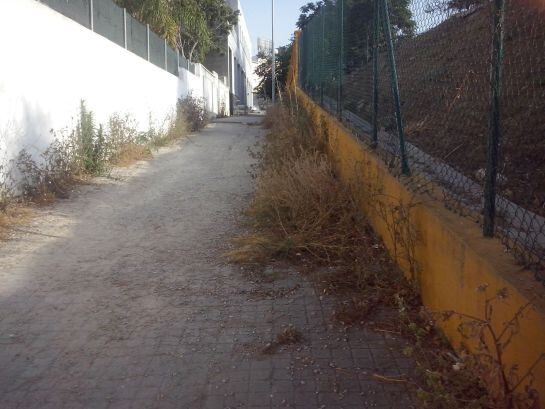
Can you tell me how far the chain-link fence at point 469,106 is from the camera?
2955 millimetres

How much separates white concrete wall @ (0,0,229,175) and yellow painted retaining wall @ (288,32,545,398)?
3926 millimetres

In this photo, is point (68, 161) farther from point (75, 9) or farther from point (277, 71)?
point (277, 71)

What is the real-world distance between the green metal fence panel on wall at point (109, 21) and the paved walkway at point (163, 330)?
198 inches

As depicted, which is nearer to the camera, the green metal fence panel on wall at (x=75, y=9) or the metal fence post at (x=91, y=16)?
the green metal fence panel on wall at (x=75, y=9)

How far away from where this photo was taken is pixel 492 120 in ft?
9.28

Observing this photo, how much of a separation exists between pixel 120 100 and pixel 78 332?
27.3ft

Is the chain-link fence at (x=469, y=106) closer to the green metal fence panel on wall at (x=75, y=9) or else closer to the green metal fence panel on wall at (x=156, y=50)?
the green metal fence panel on wall at (x=75, y=9)

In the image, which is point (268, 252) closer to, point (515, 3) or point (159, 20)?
point (515, 3)

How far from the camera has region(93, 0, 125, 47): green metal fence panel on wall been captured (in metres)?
10.2

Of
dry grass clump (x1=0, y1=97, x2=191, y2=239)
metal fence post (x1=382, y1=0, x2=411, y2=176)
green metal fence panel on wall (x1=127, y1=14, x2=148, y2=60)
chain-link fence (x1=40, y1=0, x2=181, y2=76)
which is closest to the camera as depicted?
metal fence post (x1=382, y1=0, x2=411, y2=176)

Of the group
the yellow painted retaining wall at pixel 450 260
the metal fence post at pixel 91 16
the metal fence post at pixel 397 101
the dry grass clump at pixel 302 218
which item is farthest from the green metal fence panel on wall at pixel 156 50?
the metal fence post at pixel 397 101

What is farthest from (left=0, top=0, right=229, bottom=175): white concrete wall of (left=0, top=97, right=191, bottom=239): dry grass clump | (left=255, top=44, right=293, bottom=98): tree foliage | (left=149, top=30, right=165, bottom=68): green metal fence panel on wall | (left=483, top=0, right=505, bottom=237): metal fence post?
(left=255, top=44, right=293, bottom=98): tree foliage

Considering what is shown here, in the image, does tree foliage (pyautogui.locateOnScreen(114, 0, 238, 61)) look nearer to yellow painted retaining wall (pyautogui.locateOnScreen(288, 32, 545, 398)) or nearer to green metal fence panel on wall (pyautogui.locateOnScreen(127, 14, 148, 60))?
green metal fence panel on wall (pyautogui.locateOnScreen(127, 14, 148, 60))

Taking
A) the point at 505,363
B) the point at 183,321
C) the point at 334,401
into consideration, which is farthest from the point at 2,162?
the point at 505,363
